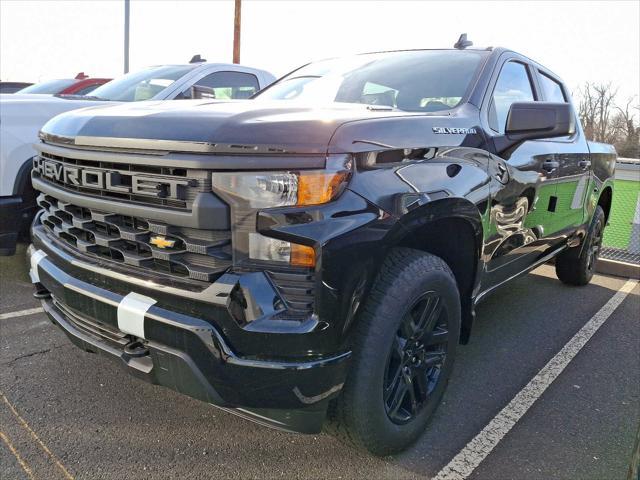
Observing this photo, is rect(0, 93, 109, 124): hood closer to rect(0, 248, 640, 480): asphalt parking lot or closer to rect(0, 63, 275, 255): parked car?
rect(0, 63, 275, 255): parked car

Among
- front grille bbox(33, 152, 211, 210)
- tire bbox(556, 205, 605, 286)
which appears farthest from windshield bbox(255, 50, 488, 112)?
tire bbox(556, 205, 605, 286)

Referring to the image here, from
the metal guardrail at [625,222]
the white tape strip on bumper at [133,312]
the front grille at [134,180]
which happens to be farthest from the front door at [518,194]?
the metal guardrail at [625,222]

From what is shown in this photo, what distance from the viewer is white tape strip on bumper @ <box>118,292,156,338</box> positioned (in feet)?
6.21

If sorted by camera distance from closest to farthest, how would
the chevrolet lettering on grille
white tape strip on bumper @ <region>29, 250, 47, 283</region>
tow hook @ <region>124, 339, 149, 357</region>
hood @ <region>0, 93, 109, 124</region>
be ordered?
the chevrolet lettering on grille, tow hook @ <region>124, 339, 149, 357</region>, white tape strip on bumper @ <region>29, 250, 47, 283</region>, hood @ <region>0, 93, 109, 124</region>

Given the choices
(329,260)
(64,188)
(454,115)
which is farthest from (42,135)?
(454,115)

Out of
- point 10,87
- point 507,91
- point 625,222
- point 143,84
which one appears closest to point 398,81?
point 507,91

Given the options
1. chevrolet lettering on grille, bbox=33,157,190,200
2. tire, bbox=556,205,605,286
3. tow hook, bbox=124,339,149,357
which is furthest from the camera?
tire, bbox=556,205,605,286

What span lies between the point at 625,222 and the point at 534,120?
8.39 m

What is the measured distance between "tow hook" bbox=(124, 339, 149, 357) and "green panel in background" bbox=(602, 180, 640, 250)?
283 inches

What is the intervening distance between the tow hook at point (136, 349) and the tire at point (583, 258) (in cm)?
415

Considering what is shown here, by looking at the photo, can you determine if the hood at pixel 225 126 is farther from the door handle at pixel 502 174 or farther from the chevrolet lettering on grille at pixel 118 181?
the door handle at pixel 502 174

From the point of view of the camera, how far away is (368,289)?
1917mm

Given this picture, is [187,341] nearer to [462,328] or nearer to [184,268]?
[184,268]

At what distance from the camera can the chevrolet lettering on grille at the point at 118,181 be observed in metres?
1.83
